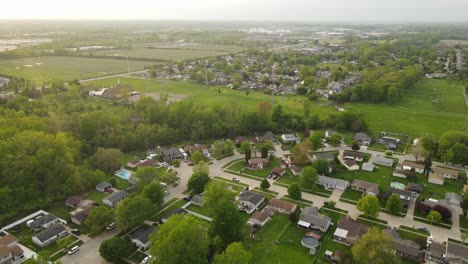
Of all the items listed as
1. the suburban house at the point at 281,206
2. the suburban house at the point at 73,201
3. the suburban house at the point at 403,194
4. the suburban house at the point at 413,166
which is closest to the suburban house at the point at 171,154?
the suburban house at the point at 73,201

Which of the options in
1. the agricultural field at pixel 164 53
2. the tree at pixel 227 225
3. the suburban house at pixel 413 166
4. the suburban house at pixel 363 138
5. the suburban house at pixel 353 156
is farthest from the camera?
the agricultural field at pixel 164 53

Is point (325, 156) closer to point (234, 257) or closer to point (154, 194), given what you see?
point (154, 194)

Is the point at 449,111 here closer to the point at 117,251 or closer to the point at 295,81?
the point at 295,81

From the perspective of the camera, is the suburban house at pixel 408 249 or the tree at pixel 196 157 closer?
the suburban house at pixel 408 249

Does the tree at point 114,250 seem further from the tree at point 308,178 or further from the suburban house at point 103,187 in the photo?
the tree at point 308,178

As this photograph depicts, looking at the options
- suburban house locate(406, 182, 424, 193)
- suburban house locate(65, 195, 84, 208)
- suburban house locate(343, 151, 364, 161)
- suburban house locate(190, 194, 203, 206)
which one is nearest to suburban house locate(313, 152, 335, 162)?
suburban house locate(343, 151, 364, 161)

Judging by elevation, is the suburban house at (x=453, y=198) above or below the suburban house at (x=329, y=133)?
below

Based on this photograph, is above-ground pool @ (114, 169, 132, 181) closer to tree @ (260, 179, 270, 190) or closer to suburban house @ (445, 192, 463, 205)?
tree @ (260, 179, 270, 190)
